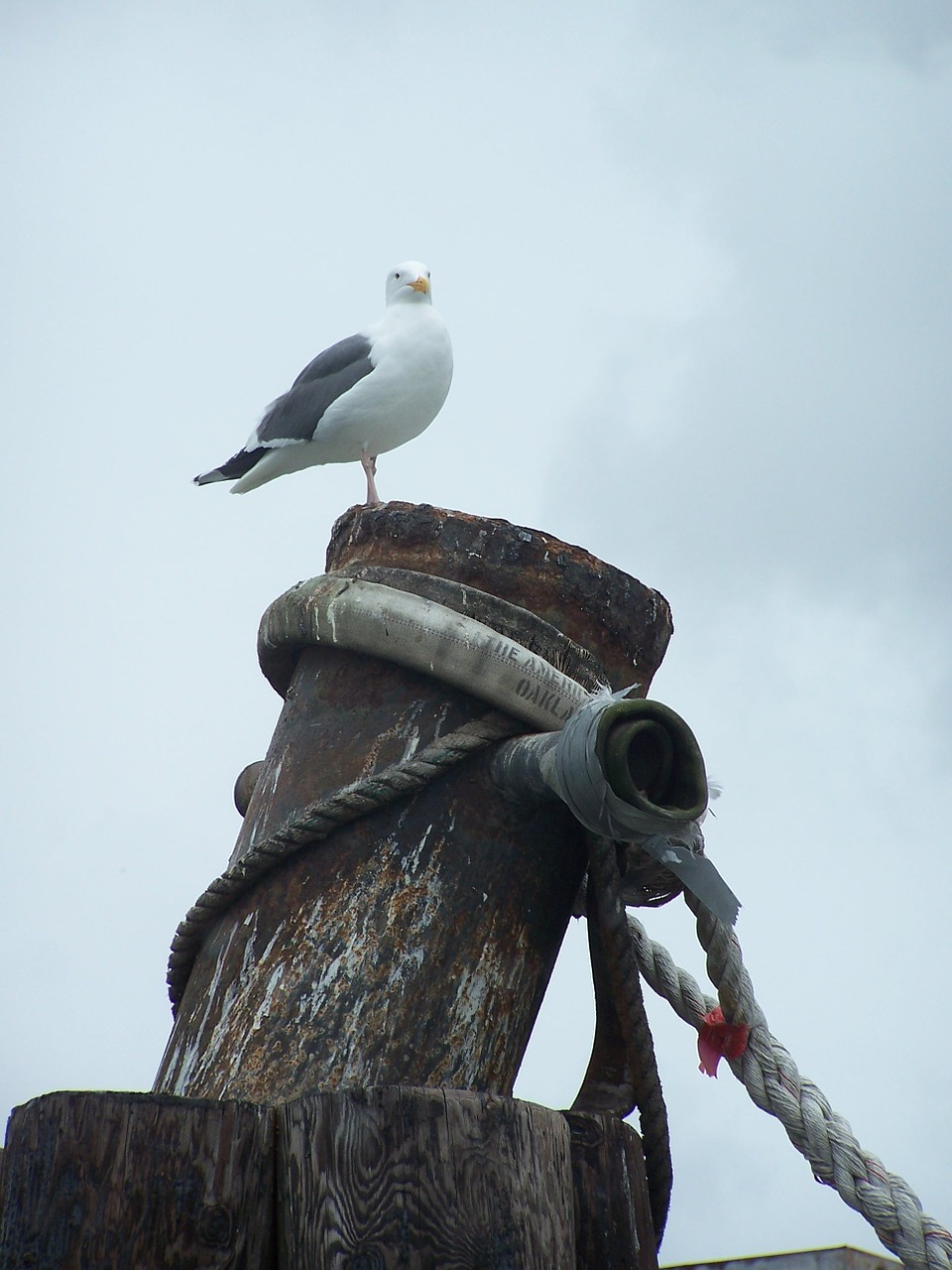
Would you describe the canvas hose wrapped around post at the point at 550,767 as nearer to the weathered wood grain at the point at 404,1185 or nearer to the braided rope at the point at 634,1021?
the braided rope at the point at 634,1021

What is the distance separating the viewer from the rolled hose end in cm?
177

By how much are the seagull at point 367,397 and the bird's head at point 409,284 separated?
0.15m

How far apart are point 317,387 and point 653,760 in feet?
9.99

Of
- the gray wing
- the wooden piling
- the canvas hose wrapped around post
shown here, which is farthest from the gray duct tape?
the gray wing

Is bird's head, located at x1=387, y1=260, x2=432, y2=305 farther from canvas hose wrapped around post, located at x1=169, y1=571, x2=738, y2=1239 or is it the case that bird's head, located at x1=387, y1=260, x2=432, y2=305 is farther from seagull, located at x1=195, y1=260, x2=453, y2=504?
canvas hose wrapped around post, located at x1=169, y1=571, x2=738, y2=1239

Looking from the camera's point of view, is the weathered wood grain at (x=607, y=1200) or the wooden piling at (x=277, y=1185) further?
the weathered wood grain at (x=607, y=1200)

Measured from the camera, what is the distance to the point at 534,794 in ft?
6.61

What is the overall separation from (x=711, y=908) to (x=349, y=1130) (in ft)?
2.45

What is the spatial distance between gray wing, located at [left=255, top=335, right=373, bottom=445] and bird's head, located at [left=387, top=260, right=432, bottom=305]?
373 millimetres

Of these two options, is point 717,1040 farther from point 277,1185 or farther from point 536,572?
point 277,1185

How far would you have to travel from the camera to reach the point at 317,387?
4.61 m

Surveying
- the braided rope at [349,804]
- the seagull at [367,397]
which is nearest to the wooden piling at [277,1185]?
the braided rope at [349,804]

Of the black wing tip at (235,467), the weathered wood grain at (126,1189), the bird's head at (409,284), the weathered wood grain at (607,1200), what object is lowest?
the weathered wood grain at (126,1189)

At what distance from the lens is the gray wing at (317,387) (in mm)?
4527
